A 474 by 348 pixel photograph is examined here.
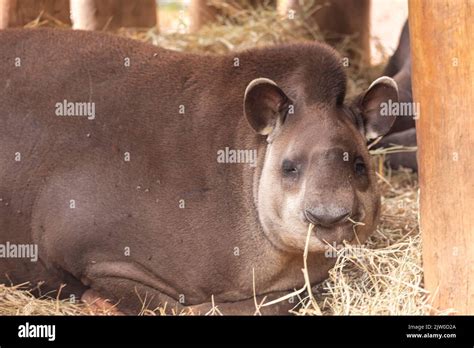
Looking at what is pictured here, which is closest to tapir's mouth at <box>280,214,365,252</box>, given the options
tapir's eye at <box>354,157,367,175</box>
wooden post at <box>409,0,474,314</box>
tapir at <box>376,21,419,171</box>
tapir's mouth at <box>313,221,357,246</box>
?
tapir's mouth at <box>313,221,357,246</box>

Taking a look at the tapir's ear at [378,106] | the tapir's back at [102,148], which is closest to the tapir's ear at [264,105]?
the tapir's back at [102,148]

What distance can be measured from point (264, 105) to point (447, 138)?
1269 millimetres

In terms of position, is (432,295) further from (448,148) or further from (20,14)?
(20,14)

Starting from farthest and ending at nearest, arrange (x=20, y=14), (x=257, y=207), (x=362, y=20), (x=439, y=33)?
1. (x=362, y=20)
2. (x=20, y=14)
3. (x=257, y=207)
4. (x=439, y=33)

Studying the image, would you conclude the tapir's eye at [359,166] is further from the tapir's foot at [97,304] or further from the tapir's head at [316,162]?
the tapir's foot at [97,304]

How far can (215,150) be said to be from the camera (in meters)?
7.28

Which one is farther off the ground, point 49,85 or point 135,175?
point 49,85

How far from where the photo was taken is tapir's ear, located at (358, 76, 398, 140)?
7.18 meters

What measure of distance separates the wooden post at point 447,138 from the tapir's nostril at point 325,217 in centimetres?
52

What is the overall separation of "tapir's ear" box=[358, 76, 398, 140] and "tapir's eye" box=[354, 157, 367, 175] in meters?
0.43

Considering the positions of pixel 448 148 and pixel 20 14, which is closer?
pixel 448 148

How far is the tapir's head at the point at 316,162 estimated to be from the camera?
666 centimetres

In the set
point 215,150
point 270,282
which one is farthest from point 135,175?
point 270,282
